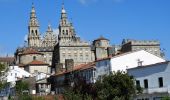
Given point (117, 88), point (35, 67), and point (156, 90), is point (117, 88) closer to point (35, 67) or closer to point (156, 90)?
point (156, 90)

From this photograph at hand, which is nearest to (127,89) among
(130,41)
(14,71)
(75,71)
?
(75,71)

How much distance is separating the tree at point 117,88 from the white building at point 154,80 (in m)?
2.83

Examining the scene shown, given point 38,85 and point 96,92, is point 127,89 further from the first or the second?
point 38,85

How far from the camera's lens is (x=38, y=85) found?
94.2 meters

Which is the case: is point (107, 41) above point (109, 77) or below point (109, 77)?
above

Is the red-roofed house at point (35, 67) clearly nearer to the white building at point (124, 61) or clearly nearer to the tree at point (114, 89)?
the white building at point (124, 61)

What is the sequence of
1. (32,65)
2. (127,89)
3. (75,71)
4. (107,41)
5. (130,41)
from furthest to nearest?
(107,41) < (130,41) < (32,65) < (75,71) < (127,89)

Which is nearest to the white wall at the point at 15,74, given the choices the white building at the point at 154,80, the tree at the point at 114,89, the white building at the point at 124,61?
the white building at the point at 124,61

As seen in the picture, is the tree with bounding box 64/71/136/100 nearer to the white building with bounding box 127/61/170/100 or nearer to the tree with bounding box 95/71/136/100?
the tree with bounding box 95/71/136/100

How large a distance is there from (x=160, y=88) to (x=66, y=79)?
29357mm

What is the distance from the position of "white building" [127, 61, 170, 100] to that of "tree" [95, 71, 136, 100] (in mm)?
2834

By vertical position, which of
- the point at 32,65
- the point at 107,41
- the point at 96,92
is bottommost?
the point at 96,92

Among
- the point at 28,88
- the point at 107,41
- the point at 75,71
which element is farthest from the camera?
the point at 107,41

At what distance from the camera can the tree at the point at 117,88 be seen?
2250 inches
